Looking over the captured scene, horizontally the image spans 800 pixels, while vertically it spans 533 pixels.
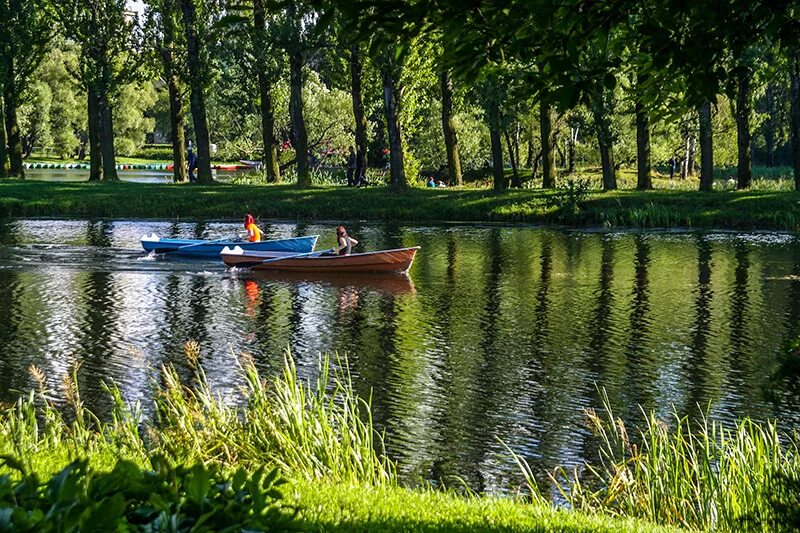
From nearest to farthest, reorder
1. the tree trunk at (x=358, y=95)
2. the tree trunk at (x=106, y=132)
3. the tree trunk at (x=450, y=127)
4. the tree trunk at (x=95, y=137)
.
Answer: the tree trunk at (x=450, y=127), the tree trunk at (x=358, y=95), the tree trunk at (x=106, y=132), the tree trunk at (x=95, y=137)

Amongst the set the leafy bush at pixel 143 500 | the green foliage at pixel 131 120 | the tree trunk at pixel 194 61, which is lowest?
the leafy bush at pixel 143 500

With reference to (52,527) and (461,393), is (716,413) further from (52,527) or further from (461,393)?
(52,527)

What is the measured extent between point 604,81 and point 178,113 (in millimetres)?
47887

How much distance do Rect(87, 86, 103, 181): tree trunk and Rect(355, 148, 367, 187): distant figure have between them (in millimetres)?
13205

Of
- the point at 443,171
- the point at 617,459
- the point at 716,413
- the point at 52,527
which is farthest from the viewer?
the point at 443,171

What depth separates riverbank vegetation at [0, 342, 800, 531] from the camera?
4.75 metres

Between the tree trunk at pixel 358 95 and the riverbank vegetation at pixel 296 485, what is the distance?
38.8 meters

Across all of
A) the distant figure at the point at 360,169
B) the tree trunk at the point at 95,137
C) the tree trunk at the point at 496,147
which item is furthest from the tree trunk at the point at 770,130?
the tree trunk at the point at 95,137

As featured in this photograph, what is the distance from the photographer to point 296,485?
8234mm

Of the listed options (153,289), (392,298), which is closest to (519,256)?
(392,298)

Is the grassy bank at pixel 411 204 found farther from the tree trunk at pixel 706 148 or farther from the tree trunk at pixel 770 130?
the tree trunk at pixel 770 130

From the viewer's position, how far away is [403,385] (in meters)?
16.5

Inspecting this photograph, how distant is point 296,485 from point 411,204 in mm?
36538

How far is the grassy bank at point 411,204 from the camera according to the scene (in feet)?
133
